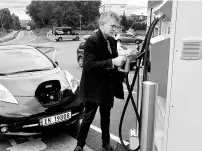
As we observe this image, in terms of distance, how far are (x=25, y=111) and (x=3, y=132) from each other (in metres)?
0.38

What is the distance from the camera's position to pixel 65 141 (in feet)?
11.8

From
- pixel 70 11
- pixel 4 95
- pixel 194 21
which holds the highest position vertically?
pixel 70 11

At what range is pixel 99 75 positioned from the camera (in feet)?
8.87

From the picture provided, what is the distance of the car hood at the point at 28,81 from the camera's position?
3496mm

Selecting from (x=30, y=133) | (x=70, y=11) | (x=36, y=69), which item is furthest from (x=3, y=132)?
(x=70, y=11)

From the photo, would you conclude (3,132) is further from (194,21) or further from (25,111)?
(194,21)

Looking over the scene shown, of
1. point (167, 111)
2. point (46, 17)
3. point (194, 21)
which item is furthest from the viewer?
point (46, 17)

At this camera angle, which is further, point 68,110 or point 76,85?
point 76,85

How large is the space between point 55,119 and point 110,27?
4.99 ft

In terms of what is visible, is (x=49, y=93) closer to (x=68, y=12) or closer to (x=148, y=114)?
(x=148, y=114)

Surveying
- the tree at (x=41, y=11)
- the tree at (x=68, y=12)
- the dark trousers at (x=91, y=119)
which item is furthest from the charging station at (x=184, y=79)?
the tree at (x=41, y=11)

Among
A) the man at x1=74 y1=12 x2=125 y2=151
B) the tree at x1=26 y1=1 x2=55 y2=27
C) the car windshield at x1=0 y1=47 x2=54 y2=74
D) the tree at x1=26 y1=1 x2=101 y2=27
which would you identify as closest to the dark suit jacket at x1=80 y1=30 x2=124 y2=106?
the man at x1=74 y1=12 x2=125 y2=151

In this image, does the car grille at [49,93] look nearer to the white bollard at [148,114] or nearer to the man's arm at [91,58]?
the man's arm at [91,58]

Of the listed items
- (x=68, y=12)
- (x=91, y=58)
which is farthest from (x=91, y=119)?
(x=68, y=12)
